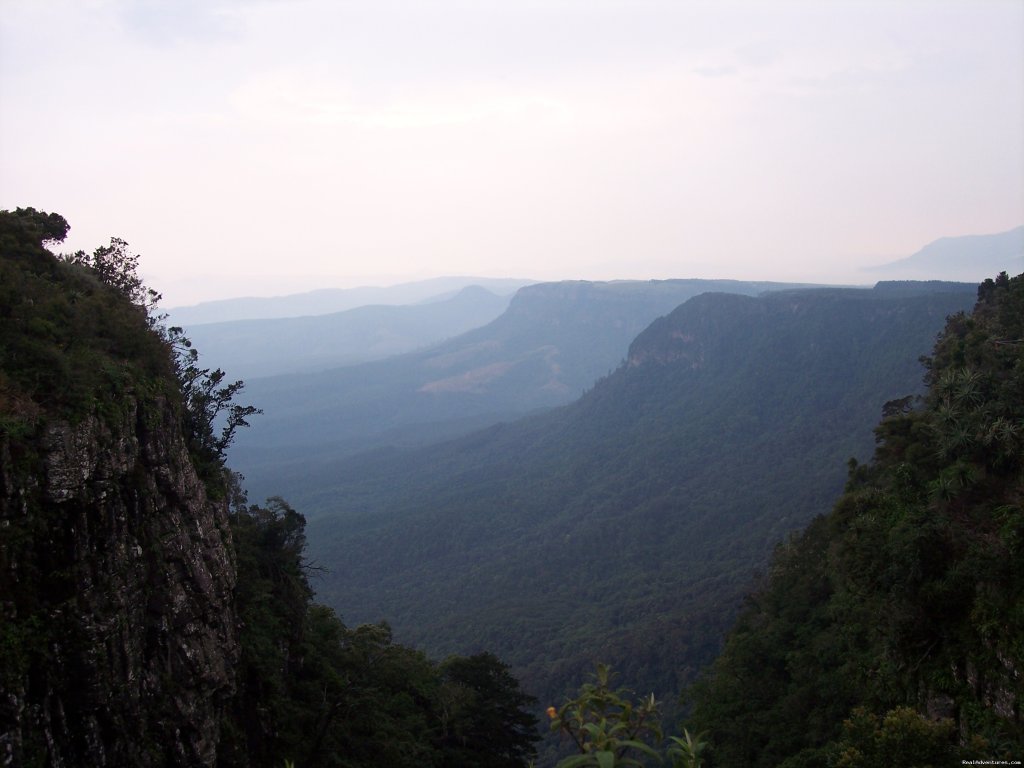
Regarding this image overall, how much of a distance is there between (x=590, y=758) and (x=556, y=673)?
4639 cm

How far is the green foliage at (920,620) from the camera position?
13.0 meters

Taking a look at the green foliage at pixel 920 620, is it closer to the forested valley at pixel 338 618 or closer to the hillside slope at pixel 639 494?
the forested valley at pixel 338 618

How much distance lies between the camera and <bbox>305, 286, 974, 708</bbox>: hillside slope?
61062 millimetres

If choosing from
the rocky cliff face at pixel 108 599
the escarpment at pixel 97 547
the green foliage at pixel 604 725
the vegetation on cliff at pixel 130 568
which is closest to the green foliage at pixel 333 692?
the vegetation on cliff at pixel 130 568

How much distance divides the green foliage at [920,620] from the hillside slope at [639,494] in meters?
23.8

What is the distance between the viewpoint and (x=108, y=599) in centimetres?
1191

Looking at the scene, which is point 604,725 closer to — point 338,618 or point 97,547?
point 97,547

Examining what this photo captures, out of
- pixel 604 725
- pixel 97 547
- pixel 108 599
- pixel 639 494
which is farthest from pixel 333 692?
pixel 639 494

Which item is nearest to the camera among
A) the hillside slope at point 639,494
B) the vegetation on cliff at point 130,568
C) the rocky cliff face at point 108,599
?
the rocky cliff face at point 108,599

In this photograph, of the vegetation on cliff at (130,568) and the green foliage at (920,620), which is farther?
the green foliage at (920,620)

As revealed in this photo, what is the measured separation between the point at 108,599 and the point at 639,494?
3494 inches

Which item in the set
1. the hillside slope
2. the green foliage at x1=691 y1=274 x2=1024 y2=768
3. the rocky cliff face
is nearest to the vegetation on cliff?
the rocky cliff face

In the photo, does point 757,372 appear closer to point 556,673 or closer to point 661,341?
point 661,341

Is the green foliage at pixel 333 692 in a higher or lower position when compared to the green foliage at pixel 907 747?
lower
